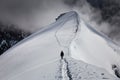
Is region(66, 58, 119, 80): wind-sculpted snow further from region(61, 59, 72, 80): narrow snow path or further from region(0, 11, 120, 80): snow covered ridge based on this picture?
region(61, 59, 72, 80): narrow snow path

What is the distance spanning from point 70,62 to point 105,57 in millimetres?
26055

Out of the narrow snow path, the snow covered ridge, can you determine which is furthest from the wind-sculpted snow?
the narrow snow path

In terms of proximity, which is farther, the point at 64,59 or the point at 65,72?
the point at 64,59

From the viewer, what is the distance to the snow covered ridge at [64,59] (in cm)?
2653

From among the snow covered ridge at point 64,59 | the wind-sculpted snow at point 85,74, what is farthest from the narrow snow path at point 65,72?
the wind-sculpted snow at point 85,74

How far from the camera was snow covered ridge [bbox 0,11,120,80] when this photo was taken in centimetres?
2653

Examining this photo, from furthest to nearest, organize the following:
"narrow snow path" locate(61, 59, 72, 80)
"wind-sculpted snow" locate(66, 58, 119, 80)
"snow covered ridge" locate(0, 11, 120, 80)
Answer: "snow covered ridge" locate(0, 11, 120, 80)
"narrow snow path" locate(61, 59, 72, 80)
"wind-sculpted snow" locate(66, 58, 119, 80)

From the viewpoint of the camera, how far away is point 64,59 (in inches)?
1287

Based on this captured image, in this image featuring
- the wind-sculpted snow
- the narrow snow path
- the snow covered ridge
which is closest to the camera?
the wind-sculpted snow

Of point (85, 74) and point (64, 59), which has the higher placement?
point (64, 59)

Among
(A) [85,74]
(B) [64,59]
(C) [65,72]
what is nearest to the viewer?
(A) [85,74]

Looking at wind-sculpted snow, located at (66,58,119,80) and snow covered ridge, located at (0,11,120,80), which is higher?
snow covered ridge, located at (0,11,120,80)

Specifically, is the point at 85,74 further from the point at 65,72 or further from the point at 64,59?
the point at 64,59

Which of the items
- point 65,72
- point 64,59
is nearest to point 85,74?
point 65,72
